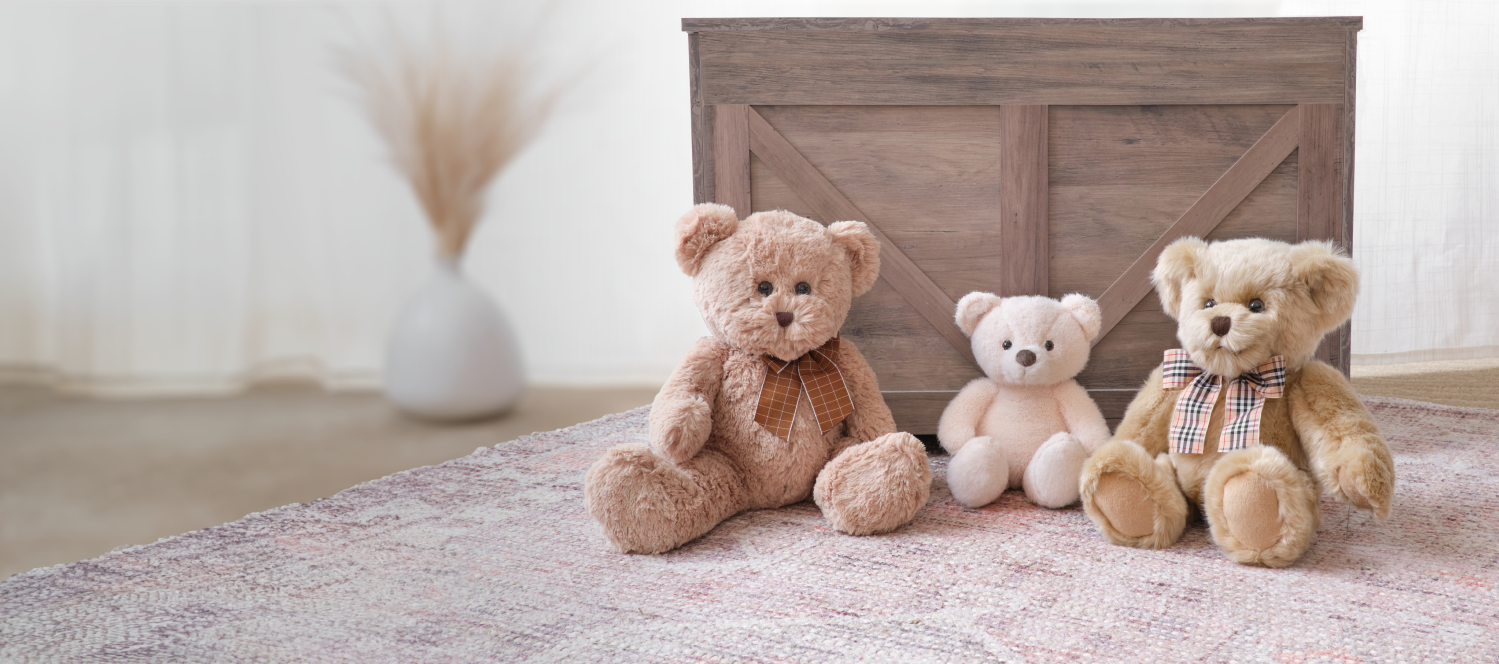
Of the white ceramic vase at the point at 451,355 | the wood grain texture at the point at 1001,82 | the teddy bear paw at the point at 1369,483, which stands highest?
the wood grain texture at the point at 1001,82

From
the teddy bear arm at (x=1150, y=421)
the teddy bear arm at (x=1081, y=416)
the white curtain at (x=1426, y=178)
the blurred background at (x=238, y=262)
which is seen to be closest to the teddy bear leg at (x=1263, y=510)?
the teddy bear arm at (x=1150, y=421)

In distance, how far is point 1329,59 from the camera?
1645 mm

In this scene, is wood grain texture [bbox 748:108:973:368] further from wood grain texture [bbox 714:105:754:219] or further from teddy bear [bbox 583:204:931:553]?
teddy bear [bbox 583:204:931:553]

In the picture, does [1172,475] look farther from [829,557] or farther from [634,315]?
[634,315]

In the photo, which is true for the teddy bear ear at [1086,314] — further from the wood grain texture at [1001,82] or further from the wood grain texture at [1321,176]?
the wood grain texture at [1321,176]

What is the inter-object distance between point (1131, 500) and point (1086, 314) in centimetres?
41

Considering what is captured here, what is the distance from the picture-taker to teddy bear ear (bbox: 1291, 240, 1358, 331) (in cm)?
121


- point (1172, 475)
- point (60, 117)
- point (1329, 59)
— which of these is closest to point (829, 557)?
point (1172, 475)

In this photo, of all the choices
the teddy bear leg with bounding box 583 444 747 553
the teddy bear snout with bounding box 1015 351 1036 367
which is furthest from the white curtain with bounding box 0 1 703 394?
the teddy bear snout with bounding box 1015 351 1036 367

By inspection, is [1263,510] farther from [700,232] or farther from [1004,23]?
[1004,23]

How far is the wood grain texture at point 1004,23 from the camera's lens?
1614mm

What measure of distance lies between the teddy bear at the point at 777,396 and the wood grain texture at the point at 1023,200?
14.0 inches

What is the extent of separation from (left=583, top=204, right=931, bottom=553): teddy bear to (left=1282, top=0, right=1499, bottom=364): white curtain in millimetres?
1811

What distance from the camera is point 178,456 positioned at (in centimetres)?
20
